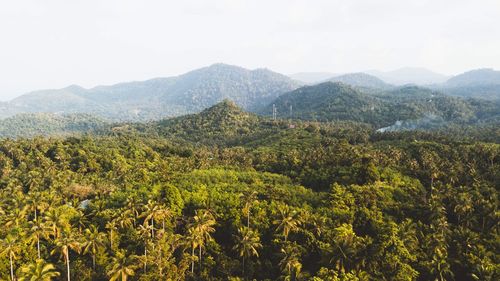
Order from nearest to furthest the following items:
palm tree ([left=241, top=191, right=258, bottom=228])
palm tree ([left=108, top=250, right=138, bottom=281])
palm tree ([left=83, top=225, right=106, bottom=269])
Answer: palm tree ([left=108, top=250, right=138, bottom=281]), palm tree ([left=83, top=225, right=106, bottom=269]), palm tree ([left=241, top=191, right=258, bottom=228])

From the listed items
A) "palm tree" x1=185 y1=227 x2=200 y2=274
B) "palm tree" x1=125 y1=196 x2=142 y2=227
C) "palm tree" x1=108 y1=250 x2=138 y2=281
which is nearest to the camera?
"palm tree" x1=108 y1=250 x2=138 y2=281

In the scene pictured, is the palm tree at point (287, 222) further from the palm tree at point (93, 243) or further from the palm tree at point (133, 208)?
the palm tree at point (93, 243)

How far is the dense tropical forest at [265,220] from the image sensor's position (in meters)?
69.7

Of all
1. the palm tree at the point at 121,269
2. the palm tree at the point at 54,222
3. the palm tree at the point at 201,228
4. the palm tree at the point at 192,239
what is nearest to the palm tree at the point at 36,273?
the palm tree at the point at 121,269

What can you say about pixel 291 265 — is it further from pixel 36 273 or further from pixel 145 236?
pixel 36 273

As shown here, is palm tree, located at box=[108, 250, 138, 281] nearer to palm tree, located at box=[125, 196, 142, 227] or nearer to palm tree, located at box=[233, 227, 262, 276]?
palm tree, located at box=[125, 196, 142, 227]

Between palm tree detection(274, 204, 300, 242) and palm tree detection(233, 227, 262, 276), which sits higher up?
palm tree detection(274, 204, 300, 242)

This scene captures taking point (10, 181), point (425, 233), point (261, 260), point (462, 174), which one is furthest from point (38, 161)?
point (462, 174)

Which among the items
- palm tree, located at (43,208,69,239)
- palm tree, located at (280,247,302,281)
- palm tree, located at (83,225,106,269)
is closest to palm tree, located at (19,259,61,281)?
palm tree, located at (83,225,106,269)

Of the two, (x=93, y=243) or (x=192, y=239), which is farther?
(x=192, y=239)

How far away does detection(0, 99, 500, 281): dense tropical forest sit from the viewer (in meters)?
69.7

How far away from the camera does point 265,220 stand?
87.8m

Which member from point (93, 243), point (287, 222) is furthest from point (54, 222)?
point (287, 222)

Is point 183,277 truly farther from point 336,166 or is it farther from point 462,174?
point 462,174
